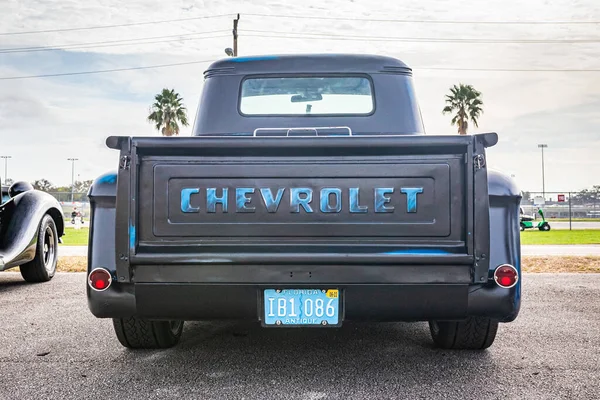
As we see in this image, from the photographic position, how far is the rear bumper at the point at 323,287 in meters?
3.04

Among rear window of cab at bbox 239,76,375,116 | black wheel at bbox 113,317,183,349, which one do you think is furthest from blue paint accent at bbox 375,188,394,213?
black wheel at bbox 113,317,183,349

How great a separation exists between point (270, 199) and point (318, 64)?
1716 millimetres

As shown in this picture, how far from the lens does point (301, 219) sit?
10.0 feet

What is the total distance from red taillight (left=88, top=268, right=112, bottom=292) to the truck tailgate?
9.4 inches

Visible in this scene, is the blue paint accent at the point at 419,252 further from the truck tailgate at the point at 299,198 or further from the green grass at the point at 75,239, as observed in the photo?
the green grass at the point at 75,239

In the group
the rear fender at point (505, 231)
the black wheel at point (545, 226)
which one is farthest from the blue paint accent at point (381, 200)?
the black wheel at point (545, 226)

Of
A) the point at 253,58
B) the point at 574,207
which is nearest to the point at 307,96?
the point at 253,58

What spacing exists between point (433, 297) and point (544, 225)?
24686 millimetres

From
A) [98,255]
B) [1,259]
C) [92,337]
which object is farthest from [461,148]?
[1,259]

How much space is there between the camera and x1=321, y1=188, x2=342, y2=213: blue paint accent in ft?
10.0

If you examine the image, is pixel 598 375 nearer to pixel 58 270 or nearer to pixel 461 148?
pixel 461 148

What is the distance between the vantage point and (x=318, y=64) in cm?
442

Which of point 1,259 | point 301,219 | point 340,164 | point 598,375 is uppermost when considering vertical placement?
point 340,164

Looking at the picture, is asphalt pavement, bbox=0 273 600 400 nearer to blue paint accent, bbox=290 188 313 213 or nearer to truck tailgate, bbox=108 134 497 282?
truck tailgate, bbox=108 134 497 282
